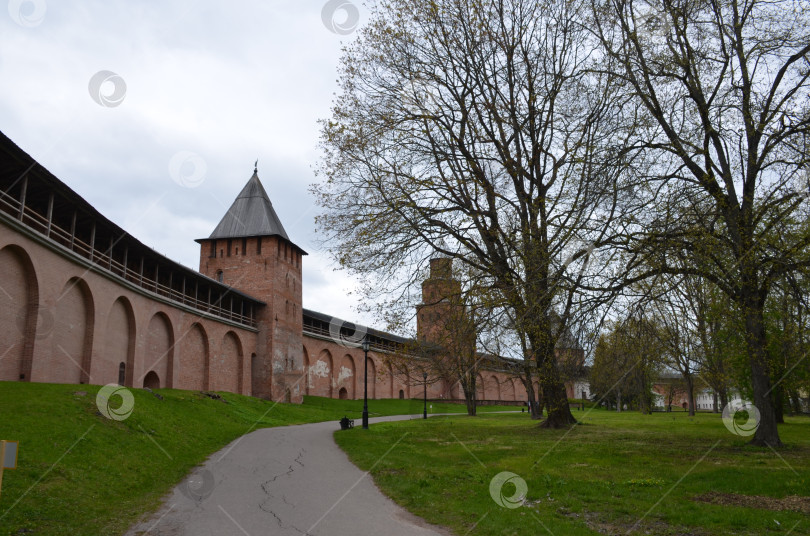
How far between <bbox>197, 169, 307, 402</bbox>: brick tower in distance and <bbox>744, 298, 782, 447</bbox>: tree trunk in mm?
31167

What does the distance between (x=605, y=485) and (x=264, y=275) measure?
33431mm

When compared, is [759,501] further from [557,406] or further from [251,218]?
[251,218]

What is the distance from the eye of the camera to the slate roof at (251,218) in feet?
132

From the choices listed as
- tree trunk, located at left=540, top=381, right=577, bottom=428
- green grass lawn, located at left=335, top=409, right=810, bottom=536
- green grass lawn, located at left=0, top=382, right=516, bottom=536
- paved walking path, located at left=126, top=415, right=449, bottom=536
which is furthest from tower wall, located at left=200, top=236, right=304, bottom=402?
paved walking path, located at left=126, top=415, right=449, bottom=536

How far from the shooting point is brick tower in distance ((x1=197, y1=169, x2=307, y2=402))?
39.3m

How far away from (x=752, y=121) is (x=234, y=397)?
25.4 meters

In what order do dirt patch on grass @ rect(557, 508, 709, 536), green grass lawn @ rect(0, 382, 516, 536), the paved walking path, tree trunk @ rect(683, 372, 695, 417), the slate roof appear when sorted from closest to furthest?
1. dirt patch on grass @ rect(557, 508, 709, 536)
2. the paved walking path
3. green grass lawn @ rect(0, 382, 516, 536)
4. tree trunk @ rect(683, 372, 695, 417)
5. the slate roof

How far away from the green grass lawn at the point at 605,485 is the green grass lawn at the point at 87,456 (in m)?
4.02

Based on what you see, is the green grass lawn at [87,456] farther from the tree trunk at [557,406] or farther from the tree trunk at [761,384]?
the tree trunk at [761,384]

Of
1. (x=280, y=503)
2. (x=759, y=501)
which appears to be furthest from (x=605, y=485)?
(x=280, y=503)

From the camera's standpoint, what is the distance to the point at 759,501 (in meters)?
7.65

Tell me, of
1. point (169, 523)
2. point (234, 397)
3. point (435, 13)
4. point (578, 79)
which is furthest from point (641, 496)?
point (234, 397)

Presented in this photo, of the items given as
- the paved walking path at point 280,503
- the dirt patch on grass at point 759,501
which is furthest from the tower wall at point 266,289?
the dirt patch on grass at point 759,501

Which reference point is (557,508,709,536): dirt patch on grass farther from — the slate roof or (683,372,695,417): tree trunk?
the slate roof
